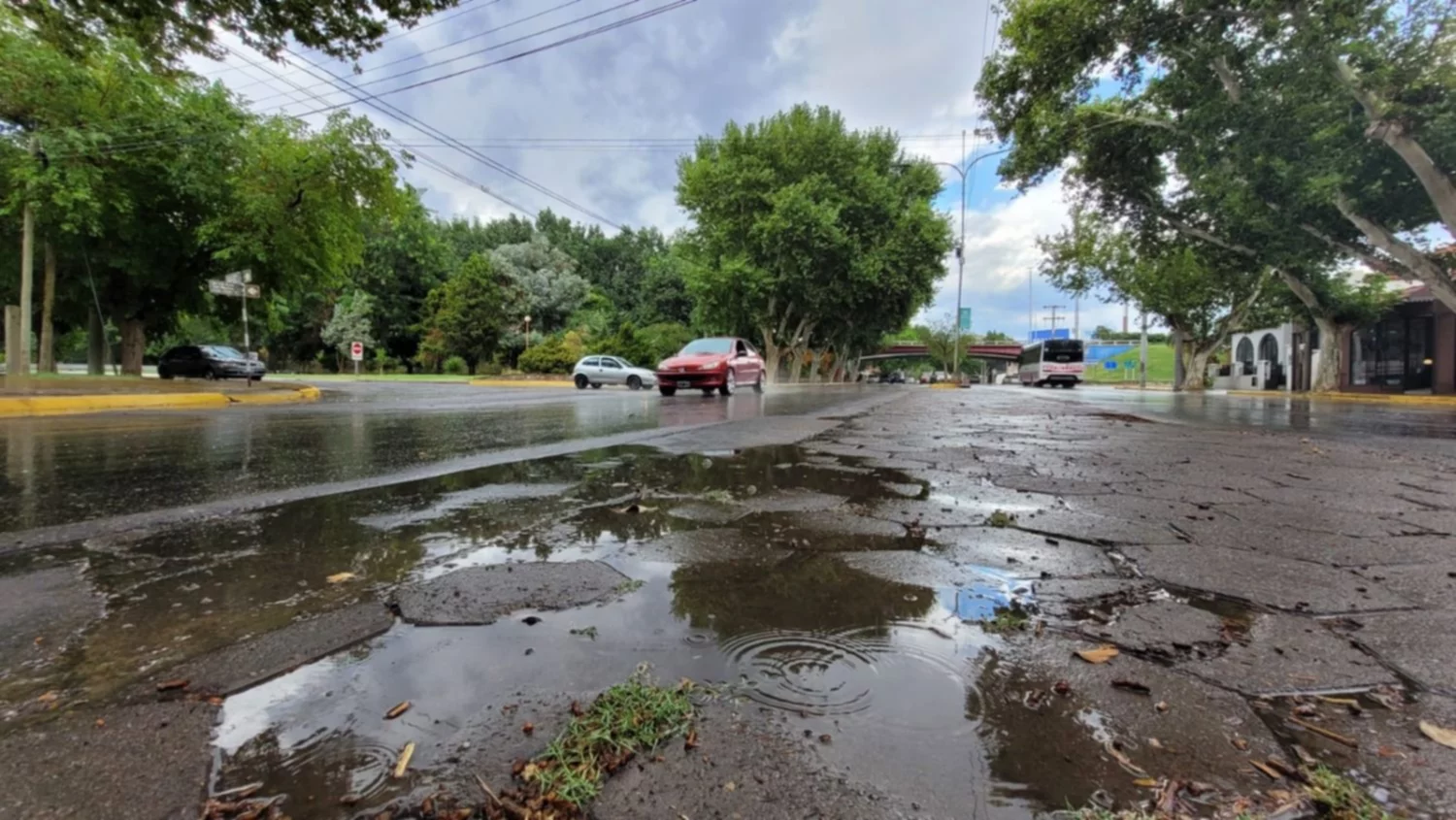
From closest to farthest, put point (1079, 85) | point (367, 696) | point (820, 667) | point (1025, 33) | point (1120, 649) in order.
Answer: point (367, 696)
point (820, 667)
point (1120, 649)
point (1025, 33)
point (1079, 85)

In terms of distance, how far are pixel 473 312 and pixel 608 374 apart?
1811cm

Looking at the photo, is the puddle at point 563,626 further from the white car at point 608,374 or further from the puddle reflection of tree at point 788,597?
the white car at point 608,374

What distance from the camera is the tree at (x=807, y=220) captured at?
28.9 meters

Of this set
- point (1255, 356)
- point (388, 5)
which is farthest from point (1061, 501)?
point (1255, 356)

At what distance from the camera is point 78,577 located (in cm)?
246

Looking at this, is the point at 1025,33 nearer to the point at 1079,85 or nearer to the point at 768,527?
the point at 1079,85

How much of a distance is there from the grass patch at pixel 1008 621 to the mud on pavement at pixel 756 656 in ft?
0.04

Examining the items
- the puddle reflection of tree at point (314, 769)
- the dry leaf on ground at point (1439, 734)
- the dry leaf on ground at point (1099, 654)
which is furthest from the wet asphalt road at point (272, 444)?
the dry leaf on ground at point (1439, 734)

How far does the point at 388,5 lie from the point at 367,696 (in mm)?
10017

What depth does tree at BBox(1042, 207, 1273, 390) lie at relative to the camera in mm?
27500

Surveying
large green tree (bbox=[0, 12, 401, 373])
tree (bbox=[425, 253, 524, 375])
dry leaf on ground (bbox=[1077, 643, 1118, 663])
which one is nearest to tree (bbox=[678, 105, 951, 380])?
large green tree (bbox=[0, 12, 401, 373])

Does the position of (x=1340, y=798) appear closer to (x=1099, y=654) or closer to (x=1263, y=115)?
(x=1099, y=654)

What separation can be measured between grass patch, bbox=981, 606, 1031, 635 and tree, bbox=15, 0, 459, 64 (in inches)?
403

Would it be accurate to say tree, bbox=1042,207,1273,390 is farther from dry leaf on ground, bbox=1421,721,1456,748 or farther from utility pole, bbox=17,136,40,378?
utility pole, bbox=17,136,40,378
